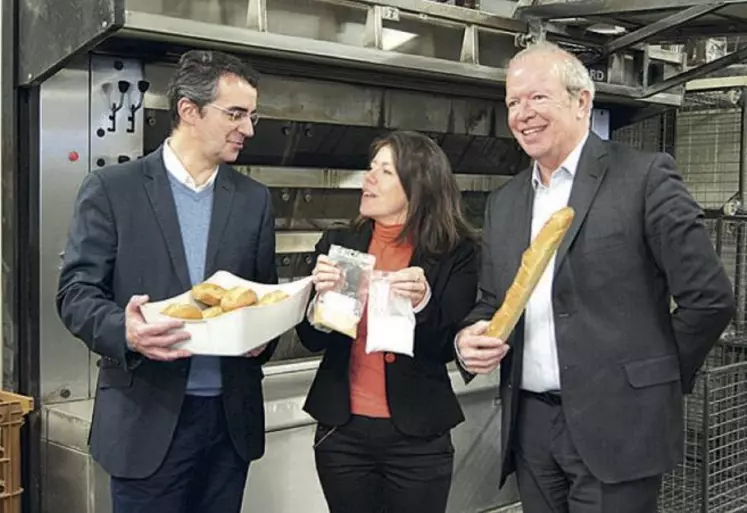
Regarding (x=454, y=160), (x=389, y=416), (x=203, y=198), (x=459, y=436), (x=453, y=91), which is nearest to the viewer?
(x=203, y=198)

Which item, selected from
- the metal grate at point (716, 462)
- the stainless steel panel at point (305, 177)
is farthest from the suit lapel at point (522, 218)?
the metal grate at point (716, 462)

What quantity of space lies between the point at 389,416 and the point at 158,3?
53.2 inches

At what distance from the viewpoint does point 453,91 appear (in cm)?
372

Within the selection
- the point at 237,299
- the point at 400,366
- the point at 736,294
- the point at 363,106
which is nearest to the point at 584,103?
the point at 400,366

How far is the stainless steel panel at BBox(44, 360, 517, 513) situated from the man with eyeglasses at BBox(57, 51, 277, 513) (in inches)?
24.3

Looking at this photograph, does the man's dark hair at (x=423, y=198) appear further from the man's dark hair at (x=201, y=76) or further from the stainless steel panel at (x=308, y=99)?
the stainless steel panel at (x=308, y=99)

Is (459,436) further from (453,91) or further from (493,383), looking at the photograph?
(453,91)

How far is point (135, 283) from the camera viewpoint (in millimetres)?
1874

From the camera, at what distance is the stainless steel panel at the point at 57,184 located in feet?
8.59

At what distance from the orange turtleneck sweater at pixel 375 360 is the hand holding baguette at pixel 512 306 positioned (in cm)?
28

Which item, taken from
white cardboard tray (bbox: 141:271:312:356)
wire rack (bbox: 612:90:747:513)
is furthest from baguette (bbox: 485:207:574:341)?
wire rack (bbox: 612:90:747:513)

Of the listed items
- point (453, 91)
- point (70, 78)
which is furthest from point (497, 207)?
point (453, 91)

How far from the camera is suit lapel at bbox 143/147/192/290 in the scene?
1884 millimetres

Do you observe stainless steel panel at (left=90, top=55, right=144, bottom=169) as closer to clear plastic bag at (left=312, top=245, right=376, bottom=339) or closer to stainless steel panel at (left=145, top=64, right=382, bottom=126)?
stainless steel panel at (left=145, top=64, right=382, bottom=126)
